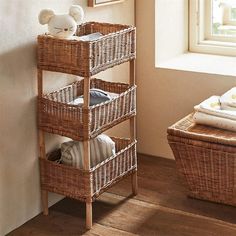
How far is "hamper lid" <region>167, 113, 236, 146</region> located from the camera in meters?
2.86

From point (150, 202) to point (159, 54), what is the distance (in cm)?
92

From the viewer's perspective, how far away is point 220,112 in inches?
118

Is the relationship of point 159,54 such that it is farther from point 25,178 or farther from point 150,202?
point 25,178

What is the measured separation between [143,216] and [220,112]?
0.62 metres

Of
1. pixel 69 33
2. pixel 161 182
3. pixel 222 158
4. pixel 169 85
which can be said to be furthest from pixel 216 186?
pixel 69 33

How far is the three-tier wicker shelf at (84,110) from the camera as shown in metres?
2.66

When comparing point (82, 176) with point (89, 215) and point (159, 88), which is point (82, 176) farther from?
point (159, 88)

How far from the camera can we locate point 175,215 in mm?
2961

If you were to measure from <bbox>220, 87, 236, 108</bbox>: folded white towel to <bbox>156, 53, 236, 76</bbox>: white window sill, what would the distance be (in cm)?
21

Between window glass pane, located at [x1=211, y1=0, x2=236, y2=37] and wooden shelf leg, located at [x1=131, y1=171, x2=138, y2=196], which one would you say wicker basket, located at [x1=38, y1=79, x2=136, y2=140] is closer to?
wooden shelf leg, located at [x1=131, y1=171, x2=138, y2=196]

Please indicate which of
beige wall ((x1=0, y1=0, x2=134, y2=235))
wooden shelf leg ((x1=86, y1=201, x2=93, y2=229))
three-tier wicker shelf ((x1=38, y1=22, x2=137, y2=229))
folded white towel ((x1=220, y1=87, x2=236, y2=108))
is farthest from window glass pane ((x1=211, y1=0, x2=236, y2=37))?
wooden shelf leg ((x1=86, y1=201, x2=93, y2=229))

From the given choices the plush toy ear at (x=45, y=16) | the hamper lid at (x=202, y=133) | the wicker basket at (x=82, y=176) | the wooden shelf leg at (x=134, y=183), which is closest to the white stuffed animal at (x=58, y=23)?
the plush toy ear at (x=45, y=16)

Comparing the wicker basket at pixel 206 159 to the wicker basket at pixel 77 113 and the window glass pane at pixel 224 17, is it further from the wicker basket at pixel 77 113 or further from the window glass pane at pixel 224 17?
the window glass pane at pixel 224 17

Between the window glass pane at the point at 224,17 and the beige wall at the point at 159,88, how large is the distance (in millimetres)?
259
